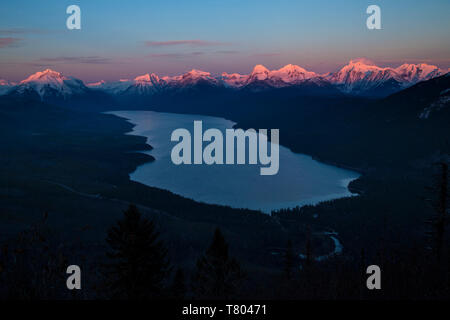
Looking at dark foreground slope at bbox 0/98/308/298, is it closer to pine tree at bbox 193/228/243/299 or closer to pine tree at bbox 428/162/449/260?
pine tree at bbox 193/228/243/299

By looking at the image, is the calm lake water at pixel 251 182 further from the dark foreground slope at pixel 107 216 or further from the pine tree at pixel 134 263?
the pine tree at pixel 134 263

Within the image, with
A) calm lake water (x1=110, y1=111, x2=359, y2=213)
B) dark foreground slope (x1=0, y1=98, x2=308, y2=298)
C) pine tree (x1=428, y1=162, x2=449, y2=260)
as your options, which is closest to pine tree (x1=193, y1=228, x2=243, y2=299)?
dark foreground slope (x1=0, y1=98, x2=308, y2=298)

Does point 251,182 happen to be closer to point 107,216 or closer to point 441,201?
point 107,216

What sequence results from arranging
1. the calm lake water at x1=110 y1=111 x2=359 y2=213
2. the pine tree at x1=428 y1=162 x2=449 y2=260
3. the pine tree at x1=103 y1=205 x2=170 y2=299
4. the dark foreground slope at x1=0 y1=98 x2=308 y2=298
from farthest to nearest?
the calm lake water at x1=110 y1=111 x2=359 y2=213
the dark foreground slope at x1=0 y1=98 x2=308 y2=298
the pine tree at x1=428 y1=162 x2=449 y2=260
the pine tree at x1=103 y1=205 x2=170 y2=299

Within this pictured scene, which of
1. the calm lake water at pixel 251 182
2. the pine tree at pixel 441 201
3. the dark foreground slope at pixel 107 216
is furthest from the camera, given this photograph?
the calm lake water at pixel 251 182

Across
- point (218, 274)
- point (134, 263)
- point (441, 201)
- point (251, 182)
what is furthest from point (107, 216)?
point (441, 201)

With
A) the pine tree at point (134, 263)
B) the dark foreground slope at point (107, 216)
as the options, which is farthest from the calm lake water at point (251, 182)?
the pine tree at point (134, 263)

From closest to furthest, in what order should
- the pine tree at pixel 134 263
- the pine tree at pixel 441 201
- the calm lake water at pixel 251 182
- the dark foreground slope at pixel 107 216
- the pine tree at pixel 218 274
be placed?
the pine tree at pixel 134 263 → the pine tree at pixel 441 201 → the pine tree at pixel 218 274 → the dark foreground slope at pixel 107 216 → the calm lake water at pixel 251 182

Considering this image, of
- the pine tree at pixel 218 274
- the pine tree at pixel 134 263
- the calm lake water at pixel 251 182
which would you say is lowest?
the calm lake water at pixel 251 182

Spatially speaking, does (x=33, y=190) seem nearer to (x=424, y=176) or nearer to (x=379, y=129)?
(x=424, y=176)
